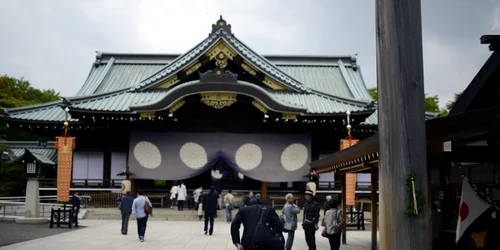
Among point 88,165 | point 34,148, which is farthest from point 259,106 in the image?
point 34,148

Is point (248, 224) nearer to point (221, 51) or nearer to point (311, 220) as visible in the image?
point (311, 220)

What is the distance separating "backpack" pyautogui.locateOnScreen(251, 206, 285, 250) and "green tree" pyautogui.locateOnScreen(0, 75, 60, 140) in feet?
110

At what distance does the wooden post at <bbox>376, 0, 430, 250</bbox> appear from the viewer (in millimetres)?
4316

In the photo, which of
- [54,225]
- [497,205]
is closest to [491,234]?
[497,205]

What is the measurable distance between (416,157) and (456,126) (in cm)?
213

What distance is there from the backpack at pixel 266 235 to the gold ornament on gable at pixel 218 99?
16.1m

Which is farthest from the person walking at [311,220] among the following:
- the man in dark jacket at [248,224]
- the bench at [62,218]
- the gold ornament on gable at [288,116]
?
the gold ornament on gable at [288,116]

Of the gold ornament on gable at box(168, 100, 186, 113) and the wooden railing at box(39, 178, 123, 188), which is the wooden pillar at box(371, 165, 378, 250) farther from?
the wooden railing at box(39, 178, 123, 188)

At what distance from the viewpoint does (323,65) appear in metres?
32.8

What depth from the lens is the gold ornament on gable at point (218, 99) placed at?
22.5m

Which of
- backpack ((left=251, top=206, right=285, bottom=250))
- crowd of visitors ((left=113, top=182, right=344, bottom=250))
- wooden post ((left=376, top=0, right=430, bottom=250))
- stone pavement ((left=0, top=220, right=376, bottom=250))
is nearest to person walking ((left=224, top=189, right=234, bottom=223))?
crowd of visitors ((left=113, top=182, right=344, bottom=250))

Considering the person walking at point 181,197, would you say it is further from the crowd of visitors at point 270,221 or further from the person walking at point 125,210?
the person walking at point 125,210

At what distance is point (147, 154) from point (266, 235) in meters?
18.4

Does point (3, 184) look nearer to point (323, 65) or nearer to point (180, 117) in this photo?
point (180, 117)
